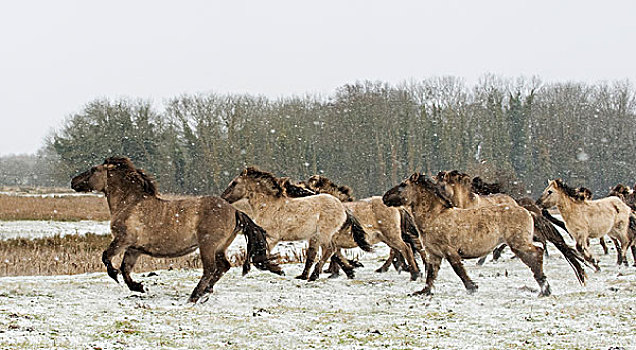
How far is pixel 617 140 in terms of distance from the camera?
5381 cm

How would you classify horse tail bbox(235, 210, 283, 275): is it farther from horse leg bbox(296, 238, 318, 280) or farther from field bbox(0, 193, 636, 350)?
horse leg bbox(296, 238, 318, 280)

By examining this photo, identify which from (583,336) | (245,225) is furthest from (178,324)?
(583,336)

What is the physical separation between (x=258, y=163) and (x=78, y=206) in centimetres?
1884

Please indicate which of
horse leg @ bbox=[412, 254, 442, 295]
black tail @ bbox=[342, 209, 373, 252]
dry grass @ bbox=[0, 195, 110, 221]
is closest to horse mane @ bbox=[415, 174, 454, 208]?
horse leg @ bbox=[412, 254, 442, 295]

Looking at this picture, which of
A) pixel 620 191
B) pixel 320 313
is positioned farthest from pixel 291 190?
pixel 620 191

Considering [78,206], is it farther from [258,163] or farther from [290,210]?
[290,210]

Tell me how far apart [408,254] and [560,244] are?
2.58 m

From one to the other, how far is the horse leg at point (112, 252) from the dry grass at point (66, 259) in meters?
5.14

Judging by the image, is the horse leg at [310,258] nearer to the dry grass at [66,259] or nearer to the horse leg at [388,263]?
Result: the horse leg at [388,263]

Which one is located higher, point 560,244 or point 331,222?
point 331,222

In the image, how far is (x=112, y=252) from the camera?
8.69m

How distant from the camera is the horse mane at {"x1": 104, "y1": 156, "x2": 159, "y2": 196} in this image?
934 centimetres

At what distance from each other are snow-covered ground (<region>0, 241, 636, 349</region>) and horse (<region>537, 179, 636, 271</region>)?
253 cm

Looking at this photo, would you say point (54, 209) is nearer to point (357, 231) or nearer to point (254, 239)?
point (357, 231)
